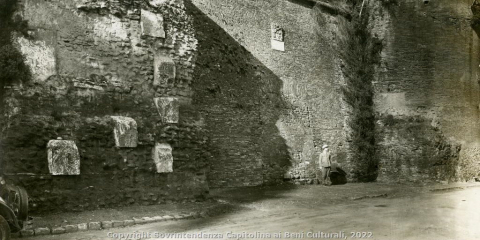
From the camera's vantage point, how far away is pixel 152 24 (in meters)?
9.23

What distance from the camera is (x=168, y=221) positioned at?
307 inches

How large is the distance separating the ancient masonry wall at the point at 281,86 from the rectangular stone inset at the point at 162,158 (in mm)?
3109

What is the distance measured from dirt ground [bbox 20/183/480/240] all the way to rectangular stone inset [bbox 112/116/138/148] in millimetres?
1751

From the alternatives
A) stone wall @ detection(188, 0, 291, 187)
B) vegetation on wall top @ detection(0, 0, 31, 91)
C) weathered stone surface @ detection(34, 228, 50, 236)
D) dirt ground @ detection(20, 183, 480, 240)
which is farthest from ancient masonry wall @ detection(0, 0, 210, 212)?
stone wall @ detection(188, 0, 291, 187)

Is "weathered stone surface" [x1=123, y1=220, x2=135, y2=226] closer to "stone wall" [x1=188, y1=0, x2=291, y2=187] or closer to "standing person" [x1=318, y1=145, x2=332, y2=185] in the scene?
"stone wall" [x1=188, y1=0, x2=291, y2=187]

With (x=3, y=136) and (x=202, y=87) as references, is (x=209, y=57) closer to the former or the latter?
(x=202, y=87)

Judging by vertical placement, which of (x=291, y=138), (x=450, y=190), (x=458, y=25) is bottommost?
(x=450, y=190)

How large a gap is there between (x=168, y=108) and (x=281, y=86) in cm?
571

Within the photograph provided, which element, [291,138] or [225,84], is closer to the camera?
[225,84]

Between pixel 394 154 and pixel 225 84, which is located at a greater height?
pixel 225 84

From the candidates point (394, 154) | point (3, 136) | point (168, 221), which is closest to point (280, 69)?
point (394, 154)

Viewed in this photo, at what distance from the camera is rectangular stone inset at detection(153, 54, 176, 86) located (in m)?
9.23

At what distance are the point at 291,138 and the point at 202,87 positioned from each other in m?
3.53

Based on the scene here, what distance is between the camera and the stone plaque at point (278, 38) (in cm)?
1416
